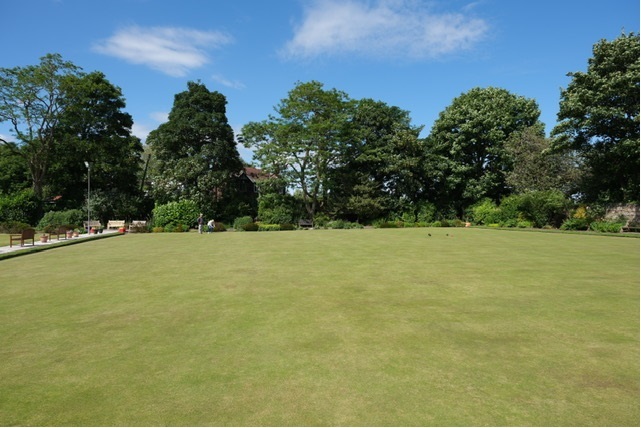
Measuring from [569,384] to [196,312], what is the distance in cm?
545

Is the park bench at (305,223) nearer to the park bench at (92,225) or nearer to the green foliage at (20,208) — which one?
the park bench at (92,225)

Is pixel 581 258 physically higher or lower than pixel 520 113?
lower

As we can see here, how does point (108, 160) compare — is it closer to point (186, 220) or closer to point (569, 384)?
point (186, 220)

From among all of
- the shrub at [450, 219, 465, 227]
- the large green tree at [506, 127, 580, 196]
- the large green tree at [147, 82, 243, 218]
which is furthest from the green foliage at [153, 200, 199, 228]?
the large green tree at [506, 127, 580, 196]

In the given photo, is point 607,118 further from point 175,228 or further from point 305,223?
point 175,228

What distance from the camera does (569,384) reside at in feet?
13.1

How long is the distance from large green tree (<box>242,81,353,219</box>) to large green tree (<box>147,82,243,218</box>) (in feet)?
11.7

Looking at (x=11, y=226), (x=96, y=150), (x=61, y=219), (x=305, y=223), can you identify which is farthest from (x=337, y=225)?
(x=11, y=226)

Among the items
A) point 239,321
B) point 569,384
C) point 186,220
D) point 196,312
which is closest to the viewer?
point 569,384

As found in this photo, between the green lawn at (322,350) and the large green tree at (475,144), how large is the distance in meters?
36.0

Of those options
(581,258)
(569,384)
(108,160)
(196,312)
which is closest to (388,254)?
(581,258)

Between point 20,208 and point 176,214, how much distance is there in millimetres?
13648

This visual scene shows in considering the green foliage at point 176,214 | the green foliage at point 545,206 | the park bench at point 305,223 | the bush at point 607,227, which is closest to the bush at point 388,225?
the park bench at point 305,223

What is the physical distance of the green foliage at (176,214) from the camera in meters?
37.8
